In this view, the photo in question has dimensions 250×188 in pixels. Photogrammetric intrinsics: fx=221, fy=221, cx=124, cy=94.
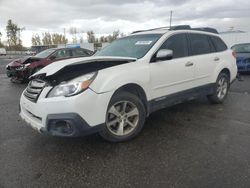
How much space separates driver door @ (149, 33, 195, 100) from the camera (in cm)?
372

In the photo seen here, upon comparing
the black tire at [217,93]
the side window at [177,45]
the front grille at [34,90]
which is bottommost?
the black tire at [217,93]

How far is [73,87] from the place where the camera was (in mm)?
2840

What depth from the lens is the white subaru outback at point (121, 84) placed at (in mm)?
2832

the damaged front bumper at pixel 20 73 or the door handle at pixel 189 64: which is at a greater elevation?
the door handle at pixel 189 64

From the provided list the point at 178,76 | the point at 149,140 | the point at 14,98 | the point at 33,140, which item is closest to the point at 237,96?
the point at 178,76

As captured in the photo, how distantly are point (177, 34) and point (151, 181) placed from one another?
2.90 m

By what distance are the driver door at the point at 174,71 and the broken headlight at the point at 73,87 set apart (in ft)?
3.90

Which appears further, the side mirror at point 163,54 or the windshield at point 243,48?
the windshield at point 243,48

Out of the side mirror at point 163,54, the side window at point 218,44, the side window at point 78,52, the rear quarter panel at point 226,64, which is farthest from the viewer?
the side window at point 78,52

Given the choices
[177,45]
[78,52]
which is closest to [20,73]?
[78,52]

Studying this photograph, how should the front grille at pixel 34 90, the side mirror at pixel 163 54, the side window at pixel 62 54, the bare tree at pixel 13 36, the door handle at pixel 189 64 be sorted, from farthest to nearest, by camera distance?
the bare tree at pixel 13 36 → the side window at pixel 62 54 → the door handle at pixel 189 64 → the side mirror at pixel 163 54 → the front grille at pixel 34 90

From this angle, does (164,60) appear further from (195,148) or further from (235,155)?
(235,155)

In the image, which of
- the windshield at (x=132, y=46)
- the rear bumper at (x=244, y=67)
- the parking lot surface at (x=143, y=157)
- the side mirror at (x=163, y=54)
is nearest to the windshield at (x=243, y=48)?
the rear bumper at (x=244, y=67)

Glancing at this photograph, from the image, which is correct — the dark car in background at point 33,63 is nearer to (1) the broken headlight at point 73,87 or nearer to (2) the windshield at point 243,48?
(1) the broken headlight at point 73,87
